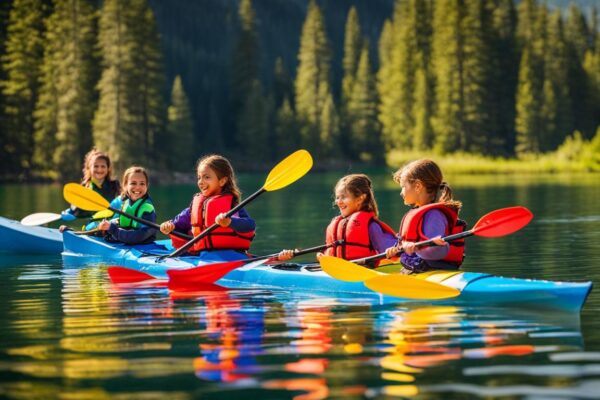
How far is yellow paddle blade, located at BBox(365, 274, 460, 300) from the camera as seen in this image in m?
8.28

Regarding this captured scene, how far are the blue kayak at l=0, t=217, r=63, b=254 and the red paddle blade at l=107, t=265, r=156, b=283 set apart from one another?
408 cm

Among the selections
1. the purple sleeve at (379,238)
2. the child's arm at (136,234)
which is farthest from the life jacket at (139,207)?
the purple sleeve at (379,238)

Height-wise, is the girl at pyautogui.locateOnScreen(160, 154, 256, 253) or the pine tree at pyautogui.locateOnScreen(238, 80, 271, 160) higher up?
the pine tree at pyautogui.locateOnScreen(238, 80, 271, 160)

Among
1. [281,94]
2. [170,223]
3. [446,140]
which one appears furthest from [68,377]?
[281,94]

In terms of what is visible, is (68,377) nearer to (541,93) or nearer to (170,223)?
(170,223)

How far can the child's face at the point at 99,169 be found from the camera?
47.0 feet

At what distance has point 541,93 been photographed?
63312 mm

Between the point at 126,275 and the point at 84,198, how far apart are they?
1.73 meters

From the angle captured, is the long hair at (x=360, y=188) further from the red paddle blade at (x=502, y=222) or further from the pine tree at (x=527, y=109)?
the pine tree at (x=527, y=109)

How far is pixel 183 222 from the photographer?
39.0ft

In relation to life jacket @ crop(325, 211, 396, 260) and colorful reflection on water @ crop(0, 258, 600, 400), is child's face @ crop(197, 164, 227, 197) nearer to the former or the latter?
life jacket @ crop(325, 211, 396, 260)

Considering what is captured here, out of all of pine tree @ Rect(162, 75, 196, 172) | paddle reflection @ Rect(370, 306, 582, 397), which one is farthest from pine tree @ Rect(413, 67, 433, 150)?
paddle reflection @ Rect(370, 306, 582, 397)

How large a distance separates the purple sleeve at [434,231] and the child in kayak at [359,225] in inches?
35.9

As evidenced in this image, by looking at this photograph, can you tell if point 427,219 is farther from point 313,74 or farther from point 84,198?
point 313,74
